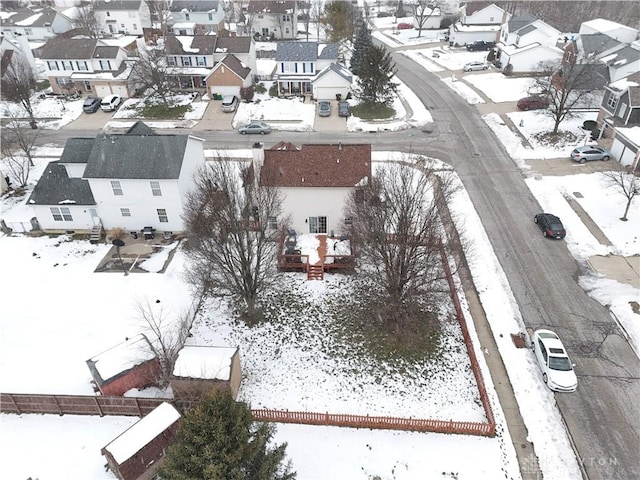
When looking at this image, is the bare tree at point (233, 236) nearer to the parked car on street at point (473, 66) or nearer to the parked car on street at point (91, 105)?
the parked car on street at point (91, 105)

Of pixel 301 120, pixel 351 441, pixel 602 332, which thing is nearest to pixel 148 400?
pixel 351 441

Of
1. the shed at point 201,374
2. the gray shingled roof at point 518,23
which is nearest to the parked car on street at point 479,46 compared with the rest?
the gray shingled roof at point 518,23

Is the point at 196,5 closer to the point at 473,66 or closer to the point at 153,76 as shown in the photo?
the point at 153,76

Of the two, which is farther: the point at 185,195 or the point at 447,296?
the point at 185,195

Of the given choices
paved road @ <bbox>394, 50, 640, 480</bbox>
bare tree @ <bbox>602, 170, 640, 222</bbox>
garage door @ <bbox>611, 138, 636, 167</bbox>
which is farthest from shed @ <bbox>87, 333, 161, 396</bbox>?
garage door @ <bbox>611, 138, 636, 167</bbox>

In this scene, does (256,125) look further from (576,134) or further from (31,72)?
(31,72)

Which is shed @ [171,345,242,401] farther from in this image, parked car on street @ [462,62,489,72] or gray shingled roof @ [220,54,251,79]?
parked car on street @ [462,62,489,72]
